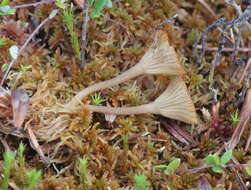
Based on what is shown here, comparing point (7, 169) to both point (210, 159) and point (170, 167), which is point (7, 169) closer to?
point (170, 167)

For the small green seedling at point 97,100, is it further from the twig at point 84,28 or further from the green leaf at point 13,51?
the green leaf at point 13,51

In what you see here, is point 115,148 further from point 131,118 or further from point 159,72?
point 159,72

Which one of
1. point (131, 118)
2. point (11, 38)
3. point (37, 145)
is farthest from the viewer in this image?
point (11, 38)

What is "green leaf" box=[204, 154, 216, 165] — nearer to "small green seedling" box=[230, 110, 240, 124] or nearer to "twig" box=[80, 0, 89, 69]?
"small green seedling" box=[230, 110, 240, 124]

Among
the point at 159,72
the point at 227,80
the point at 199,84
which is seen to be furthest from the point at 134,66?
the point at 227,80

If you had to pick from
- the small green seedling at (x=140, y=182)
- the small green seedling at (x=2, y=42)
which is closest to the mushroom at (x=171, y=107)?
the small green seedling at (x=140, y=182)

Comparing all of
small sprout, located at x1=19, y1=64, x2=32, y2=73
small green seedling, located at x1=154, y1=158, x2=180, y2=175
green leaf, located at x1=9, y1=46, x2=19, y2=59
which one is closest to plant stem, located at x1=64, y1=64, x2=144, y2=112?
small sprout, located at x1=19, y1=64, x2=32, y2=73

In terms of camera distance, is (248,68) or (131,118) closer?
(131,118)

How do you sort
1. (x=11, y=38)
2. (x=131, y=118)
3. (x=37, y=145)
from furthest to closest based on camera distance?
1. (x=11, y=38)
2. (x=131, y=118)
3. (x=37, y=145)
